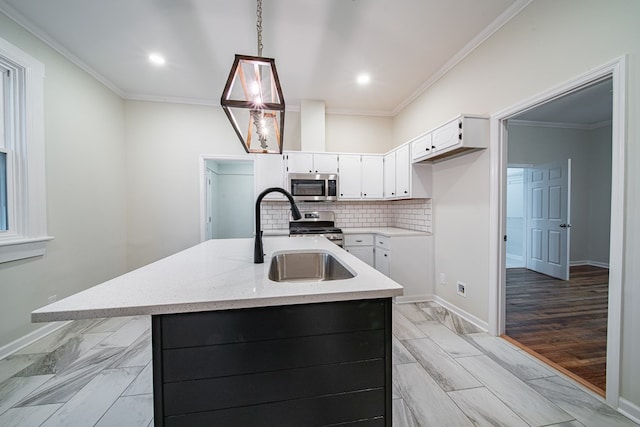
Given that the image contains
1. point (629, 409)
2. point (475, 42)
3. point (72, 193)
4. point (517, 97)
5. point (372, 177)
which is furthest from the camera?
point (372, 177)

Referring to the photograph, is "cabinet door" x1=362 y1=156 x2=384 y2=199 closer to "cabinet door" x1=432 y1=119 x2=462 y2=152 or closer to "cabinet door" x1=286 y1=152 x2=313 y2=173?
"cabinet door" x1=286 y1=152 x2=313 y2=173

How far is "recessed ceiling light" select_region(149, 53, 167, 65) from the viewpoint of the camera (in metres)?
2.68

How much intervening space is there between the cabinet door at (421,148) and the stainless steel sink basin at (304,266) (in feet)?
6.34

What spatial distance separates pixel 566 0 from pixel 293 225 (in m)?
3.53

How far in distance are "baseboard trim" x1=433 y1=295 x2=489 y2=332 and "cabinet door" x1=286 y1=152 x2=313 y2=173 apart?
2.50 meters

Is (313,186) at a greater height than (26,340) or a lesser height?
greater

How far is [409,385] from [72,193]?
3.77m

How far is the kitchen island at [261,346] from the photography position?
0.83 meters

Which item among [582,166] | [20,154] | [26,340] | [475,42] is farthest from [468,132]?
[582,166]

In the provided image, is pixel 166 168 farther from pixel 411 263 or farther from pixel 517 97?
pixel 517 97

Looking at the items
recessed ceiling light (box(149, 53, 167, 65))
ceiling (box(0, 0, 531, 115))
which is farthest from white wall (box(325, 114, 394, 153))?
recessed ceiling light (box(149, 53, 167, 65))

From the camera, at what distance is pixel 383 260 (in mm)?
3283

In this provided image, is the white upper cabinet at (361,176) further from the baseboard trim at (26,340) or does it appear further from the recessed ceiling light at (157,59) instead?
the baseboard trim at (26,340)

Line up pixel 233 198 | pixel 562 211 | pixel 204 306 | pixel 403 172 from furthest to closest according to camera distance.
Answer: pixel 233 198 → pixel 562 211 → pixel 403 172 → pixel 204 306
